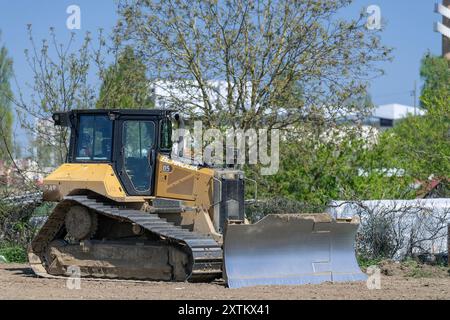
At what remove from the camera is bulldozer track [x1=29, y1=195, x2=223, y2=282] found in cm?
1365

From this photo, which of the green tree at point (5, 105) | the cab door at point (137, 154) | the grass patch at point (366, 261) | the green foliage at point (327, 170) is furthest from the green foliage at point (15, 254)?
the grass patch at point (366, 261)

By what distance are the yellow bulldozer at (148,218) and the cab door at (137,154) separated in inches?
0.7

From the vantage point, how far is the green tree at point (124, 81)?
2156 centimetres

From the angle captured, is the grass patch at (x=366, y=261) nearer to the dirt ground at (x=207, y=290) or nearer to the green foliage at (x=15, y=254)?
Result: the dirt ground at (x=207, y=290)

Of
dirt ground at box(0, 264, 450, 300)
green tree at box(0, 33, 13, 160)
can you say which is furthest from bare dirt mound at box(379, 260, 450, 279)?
green tree at box(0, 33, 13, 160)

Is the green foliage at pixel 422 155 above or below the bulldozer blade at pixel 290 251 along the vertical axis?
above

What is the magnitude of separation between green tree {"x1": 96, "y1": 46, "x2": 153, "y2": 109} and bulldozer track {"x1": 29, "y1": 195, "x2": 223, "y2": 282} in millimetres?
6316

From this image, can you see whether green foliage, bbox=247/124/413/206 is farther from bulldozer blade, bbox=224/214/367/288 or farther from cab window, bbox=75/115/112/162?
cab window, bbox=75/115/112/162

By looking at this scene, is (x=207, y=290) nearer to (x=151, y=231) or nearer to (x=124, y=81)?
(x=151, y=231)

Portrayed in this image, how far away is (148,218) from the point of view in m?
14.5

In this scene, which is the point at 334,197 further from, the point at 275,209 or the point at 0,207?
the point at 0,207

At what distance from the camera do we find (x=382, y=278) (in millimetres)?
15367
